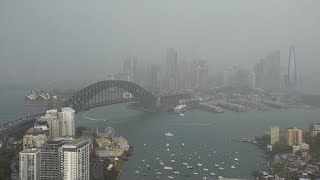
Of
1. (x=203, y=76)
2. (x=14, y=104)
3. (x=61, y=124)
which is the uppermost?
(x=203, y=76)

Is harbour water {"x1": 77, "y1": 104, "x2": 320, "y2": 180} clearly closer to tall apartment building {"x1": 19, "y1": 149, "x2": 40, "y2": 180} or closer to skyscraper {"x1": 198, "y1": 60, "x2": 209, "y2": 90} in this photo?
tall apartment building {"x1": 19, "y1": 149, "x2": 40, "y2": 180}

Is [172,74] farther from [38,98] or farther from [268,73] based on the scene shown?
[38,98]

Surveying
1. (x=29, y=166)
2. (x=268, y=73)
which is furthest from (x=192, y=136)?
(x=268, y=73)

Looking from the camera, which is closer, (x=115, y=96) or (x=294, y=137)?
(x=294, y=137)

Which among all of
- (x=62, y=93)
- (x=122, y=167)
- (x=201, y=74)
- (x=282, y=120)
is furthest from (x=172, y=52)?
(x=122, y=167)

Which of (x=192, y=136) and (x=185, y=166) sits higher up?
(x=192, y=136)

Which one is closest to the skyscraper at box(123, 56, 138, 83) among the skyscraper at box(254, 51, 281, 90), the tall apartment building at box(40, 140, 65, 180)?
the skyscraper at box(254, 51, 281, 90)

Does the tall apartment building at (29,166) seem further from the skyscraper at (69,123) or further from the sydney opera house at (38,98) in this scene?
the sydney opera house at (38,98)
